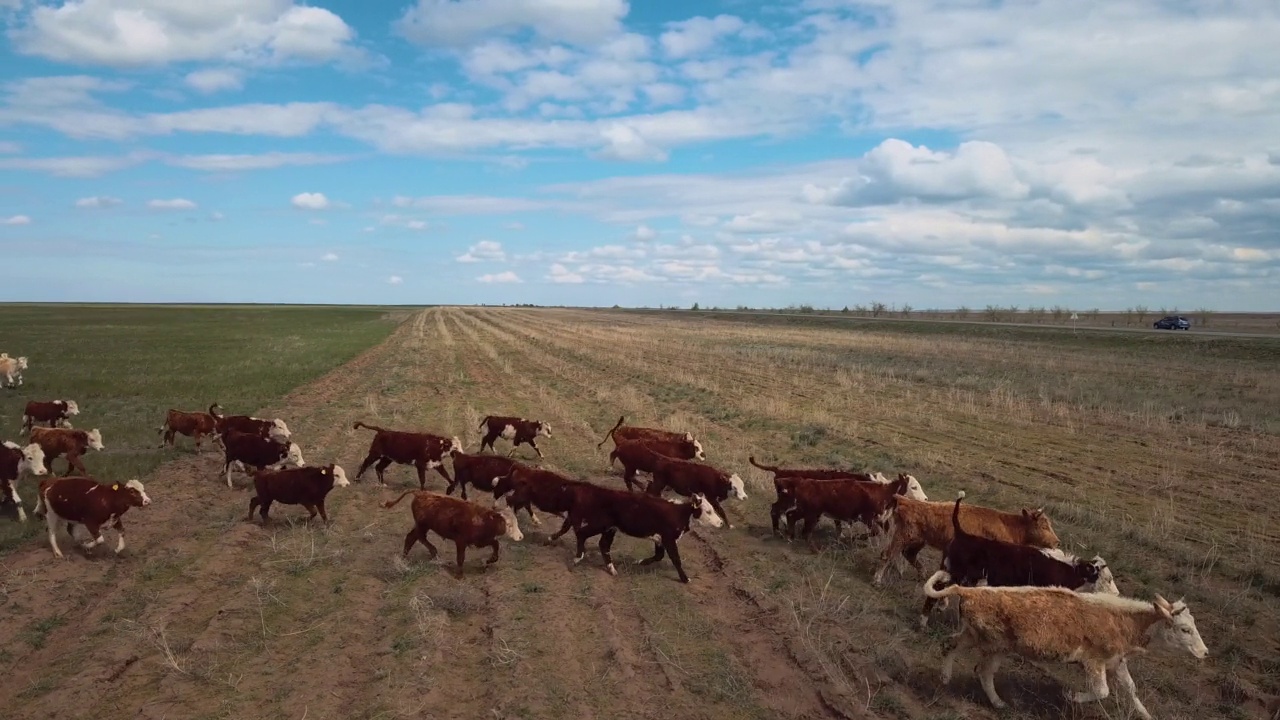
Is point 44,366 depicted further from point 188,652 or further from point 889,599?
point 889,599

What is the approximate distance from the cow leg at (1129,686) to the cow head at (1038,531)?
294 cm

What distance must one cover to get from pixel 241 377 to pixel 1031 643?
3281 cm

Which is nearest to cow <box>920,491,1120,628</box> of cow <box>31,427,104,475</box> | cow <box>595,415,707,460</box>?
cow <box>595,415,707,460</box>

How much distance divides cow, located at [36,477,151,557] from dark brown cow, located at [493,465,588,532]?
5.22m

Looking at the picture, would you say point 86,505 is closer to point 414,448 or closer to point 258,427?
point 414,448

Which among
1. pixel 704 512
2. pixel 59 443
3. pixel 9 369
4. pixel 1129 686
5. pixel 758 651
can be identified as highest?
pixel 9 369

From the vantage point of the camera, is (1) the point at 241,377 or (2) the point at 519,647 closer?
(2) the point at 519,647

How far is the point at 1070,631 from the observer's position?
23.5ft

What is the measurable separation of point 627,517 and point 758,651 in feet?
9.78

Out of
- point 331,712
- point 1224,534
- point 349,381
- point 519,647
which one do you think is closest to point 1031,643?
point 519,647

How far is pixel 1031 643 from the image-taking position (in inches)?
277

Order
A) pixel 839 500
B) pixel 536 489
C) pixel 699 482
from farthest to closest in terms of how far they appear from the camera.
Result: pixel 699 482 < pixel 536 489 < pixel 839 500

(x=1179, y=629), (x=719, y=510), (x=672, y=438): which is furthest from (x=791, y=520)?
(x=1179, y=629)

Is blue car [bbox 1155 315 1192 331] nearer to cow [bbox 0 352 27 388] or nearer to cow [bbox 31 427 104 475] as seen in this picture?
cow [bbox 31 427 104 475]
